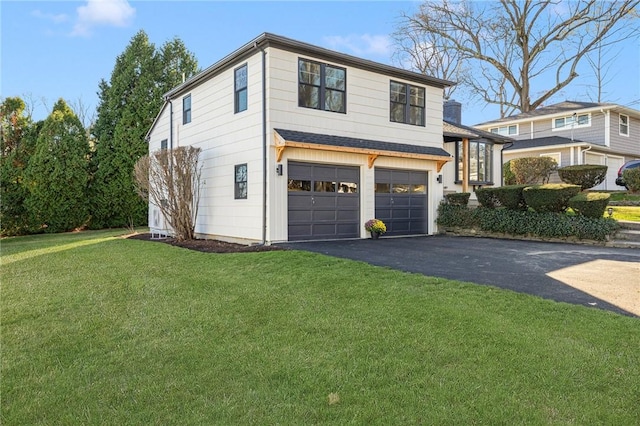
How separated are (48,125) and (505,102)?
28.4 meters

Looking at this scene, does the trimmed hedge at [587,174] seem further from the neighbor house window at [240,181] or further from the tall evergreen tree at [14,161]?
the tall evergreen tree at [14,161]

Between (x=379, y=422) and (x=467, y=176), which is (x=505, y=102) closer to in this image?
(x=467, y=176)

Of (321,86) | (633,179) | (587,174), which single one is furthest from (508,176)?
(321,86)

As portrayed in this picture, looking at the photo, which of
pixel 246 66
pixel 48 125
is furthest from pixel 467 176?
pixel 48 125

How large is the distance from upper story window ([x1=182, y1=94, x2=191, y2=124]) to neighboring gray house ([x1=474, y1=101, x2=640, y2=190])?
15.9 metres

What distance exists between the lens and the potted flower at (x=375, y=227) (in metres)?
11.9

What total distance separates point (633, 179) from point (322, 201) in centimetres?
1283

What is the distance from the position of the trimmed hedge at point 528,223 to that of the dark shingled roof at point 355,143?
6.79 ft

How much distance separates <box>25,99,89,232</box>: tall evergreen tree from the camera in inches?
685

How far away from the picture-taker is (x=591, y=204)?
10562mm

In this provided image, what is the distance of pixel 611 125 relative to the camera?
901 inches

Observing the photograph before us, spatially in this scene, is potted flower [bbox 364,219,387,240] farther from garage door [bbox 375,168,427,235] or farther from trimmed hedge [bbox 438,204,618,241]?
trimmed hedge [bbox 438,204,618,241]

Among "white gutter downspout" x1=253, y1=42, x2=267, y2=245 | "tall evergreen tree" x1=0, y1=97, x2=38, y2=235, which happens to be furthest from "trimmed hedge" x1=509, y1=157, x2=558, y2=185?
"tall evergreen tree" x1=0, y1=97, x2=38, y2=235

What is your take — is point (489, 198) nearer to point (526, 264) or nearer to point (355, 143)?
point (355, 143)
